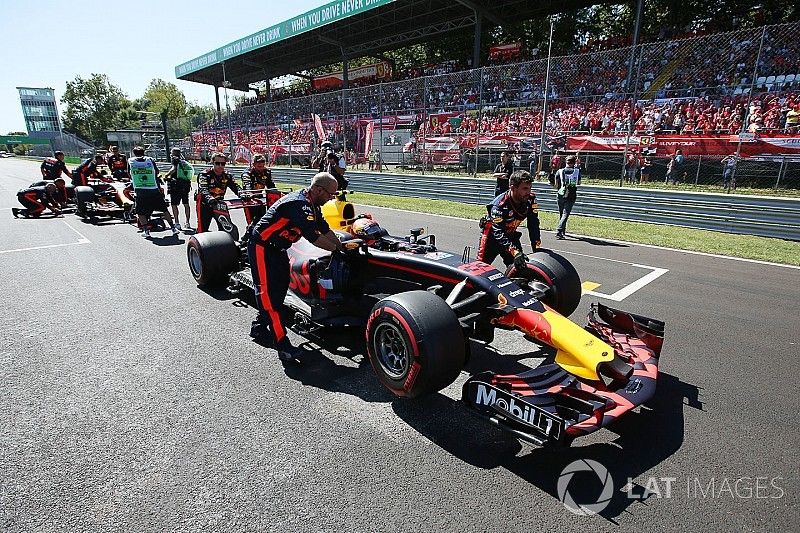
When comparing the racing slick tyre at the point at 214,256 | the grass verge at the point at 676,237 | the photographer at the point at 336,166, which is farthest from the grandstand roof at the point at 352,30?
the racing slick tyre at the point at 214,256

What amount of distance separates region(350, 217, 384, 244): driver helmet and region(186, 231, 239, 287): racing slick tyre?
6.73 ft

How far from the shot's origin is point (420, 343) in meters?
3.05

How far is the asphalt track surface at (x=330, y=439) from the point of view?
7.86 ft

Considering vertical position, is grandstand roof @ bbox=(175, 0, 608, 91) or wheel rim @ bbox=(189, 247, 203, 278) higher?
grandstand roof @ bbox=(175, 0, 608, 91)

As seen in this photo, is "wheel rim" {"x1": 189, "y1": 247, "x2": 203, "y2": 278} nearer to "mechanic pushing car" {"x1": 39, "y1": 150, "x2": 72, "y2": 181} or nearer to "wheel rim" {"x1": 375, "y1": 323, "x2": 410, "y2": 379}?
"wheel rim" {"x1": 375, "y1": 323, "x2": 410, "y2": 379}

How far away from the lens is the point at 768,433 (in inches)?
120

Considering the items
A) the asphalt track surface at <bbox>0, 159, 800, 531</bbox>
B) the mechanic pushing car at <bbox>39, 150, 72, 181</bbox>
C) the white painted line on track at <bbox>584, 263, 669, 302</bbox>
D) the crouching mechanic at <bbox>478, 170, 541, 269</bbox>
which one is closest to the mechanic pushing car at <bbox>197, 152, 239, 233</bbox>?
the asphalt track surface at <bbox>0, 159, 800, 531</bbox>

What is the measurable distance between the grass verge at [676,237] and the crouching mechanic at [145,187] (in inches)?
281

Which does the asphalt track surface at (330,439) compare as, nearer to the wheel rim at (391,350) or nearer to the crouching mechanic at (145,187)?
the wheel rim at (391,350)

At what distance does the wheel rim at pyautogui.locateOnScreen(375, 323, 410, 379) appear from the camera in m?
3.29

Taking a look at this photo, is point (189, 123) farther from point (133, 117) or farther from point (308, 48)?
point (133, 117)

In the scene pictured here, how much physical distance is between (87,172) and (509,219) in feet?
40.9

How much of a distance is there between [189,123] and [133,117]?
45.6 metres

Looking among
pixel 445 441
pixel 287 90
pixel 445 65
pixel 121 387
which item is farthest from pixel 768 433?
pixel 287 90
